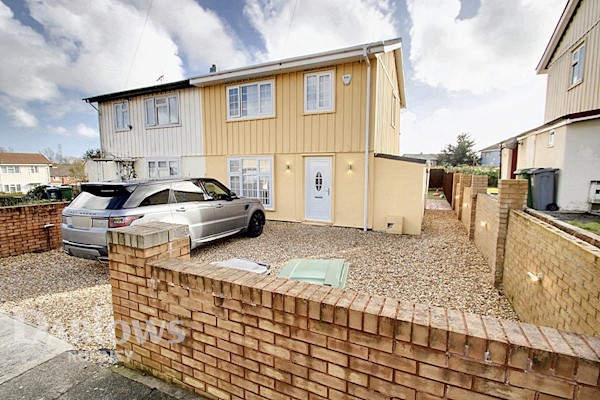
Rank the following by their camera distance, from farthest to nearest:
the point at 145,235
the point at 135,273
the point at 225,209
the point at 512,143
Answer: the point at 512,143, the point at 225,209, the point at 135,273, the point at 145,235

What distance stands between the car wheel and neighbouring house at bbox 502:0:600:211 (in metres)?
8.90

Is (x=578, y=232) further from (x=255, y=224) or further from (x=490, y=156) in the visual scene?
(x=490, y=156)

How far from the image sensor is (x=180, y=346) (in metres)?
2.15

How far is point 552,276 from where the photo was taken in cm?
282

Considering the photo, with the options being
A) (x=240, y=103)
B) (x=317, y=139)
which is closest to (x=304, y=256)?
(x=317, y=139)

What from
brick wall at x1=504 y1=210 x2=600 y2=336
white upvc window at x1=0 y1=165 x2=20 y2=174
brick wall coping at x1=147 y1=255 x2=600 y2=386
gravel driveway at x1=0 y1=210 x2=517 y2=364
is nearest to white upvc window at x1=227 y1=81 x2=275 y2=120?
gravel driveway at x1=0 y1=210 x2=517 y2=364

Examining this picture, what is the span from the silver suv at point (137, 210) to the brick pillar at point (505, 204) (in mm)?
5641

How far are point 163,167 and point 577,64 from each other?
17854 mm

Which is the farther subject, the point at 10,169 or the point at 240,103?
the point at 10,169

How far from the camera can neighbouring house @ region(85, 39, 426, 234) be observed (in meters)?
8.87

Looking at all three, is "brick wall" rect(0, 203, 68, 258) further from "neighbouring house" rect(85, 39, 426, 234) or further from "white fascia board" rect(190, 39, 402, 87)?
"white fascia board" rect(190, 39, 402, 87)

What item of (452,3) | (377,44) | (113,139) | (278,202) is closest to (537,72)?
(452,3)

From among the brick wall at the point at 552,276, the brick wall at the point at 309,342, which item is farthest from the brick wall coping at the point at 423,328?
the brick wall at the point at 552,276

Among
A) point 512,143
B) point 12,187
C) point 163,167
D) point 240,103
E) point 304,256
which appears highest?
point 240,103
